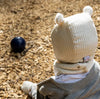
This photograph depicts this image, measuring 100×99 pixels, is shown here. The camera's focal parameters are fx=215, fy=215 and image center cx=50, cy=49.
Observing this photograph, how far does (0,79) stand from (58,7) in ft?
7.51

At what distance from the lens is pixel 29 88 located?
107 inches

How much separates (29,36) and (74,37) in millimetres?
2073

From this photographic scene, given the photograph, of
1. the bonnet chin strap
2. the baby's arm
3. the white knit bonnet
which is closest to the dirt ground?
the baby's arm

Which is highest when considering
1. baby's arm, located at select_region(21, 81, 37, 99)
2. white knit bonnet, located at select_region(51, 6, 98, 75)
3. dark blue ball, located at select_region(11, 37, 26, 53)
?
white knit bonnet, located at select_region(51, 6, 98, 75)

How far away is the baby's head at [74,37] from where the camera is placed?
186 centimetres

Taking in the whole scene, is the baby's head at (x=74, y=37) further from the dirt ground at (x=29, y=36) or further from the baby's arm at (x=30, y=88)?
the dirt ground at (x=29, y=36)

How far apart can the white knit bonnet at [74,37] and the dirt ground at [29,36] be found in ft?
3.61

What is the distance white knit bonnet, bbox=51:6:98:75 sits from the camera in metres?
1.86

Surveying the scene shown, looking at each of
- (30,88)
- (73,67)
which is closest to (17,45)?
(30,88)

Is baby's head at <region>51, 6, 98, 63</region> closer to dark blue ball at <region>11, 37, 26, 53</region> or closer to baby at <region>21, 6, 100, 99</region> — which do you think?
baby at <region>21, 6, 100, 99</region>

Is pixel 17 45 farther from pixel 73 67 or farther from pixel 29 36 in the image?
pixel 73 67

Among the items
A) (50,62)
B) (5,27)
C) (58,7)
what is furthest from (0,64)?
(58,7)

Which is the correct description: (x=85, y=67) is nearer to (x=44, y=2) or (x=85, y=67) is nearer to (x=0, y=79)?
(x=0, y=79)

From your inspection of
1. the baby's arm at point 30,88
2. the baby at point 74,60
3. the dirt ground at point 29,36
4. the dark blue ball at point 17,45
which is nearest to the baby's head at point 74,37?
the baby at point 74,60
